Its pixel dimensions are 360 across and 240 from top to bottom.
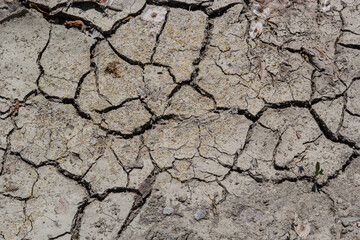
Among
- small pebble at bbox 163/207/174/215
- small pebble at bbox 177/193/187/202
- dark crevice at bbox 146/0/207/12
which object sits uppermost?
dark crevice at bbox 146/0/207/12

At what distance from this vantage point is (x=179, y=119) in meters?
2.63

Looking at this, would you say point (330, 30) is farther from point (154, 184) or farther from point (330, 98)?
point (154, 184)

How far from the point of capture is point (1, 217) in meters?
2.41

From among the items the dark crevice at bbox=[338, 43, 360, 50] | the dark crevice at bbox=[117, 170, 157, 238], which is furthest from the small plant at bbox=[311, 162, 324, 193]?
the dark crevice at bbox=[117, 170, 157, 238]

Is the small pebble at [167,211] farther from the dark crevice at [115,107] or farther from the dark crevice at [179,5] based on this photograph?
the dark crevice at [179,5]

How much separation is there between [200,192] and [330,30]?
1480 mm

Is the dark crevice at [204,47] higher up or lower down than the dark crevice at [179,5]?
lower down

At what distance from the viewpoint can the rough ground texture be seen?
246cm

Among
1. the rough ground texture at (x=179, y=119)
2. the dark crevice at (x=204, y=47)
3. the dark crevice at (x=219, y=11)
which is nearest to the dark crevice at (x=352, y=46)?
A: the rough ground texture at (x=179, y=119)

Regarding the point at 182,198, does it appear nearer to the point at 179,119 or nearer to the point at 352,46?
the point at 179,119

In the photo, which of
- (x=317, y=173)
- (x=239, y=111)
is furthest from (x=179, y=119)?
(x=317, y=173)

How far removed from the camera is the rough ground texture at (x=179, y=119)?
2461 mm

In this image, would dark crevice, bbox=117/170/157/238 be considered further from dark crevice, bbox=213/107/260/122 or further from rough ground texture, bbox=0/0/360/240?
dark crevice, bbox=213/107/260/122

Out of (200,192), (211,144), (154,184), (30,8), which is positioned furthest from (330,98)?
(30,8)
